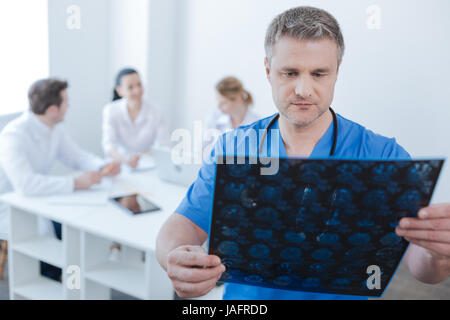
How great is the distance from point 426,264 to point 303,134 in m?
0.36

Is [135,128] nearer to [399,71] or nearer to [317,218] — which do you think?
[399,71]

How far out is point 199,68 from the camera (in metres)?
3.83

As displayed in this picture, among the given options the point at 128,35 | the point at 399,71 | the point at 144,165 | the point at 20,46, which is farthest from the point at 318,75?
the point at 128,35

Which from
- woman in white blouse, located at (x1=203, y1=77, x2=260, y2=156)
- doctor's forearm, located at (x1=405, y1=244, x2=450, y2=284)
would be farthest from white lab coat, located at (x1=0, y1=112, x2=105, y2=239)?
doctor's forearm, located at (x1=405, y1=244, x2=450, y2=284)

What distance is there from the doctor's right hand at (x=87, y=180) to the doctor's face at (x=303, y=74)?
67.9 inches

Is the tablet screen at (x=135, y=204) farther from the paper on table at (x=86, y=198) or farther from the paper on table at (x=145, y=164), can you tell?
the paper on table at (x=145, y=164)

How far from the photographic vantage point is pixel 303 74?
90cm

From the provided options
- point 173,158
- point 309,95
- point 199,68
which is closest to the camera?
point 309,95

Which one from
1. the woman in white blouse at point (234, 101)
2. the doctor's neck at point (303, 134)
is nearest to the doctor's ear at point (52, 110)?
the woman in white blouse at point (234, 101)

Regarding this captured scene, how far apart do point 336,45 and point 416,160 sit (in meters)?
0.28

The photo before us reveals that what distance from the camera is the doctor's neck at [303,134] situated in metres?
1.04

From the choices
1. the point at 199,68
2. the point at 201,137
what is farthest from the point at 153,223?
the point at 199,68

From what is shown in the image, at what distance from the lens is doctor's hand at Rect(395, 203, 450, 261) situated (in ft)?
2.58
